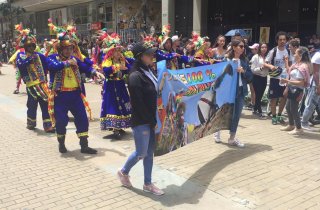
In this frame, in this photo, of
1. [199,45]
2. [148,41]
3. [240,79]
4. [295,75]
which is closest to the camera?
[148,41]

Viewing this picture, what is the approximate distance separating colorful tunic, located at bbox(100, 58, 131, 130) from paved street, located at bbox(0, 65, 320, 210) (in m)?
0.33

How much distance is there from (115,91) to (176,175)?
246cm

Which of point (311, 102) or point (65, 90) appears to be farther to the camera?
point (311, 102)

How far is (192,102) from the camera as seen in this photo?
5.16 m

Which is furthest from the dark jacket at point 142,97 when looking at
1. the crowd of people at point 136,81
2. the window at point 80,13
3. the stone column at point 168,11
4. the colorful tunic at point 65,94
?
the window at point 80,13

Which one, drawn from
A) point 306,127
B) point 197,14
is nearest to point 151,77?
point 306,127

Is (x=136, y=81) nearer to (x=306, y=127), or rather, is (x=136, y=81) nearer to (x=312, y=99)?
(x=312, y=99)

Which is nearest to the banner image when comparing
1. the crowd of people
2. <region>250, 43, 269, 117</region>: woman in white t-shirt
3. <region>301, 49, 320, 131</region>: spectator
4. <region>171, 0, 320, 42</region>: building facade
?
<region>171, 0, 320, 42</region>: building facade

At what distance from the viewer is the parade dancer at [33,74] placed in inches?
297

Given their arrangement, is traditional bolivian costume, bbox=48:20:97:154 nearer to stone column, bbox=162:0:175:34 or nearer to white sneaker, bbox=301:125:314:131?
white sneaker, bbox=301:125:314:131

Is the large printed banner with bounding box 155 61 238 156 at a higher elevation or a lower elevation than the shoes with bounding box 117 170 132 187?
higher

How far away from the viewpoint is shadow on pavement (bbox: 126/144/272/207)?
4.35 metres

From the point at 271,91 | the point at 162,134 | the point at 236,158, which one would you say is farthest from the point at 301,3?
the point at 162,134

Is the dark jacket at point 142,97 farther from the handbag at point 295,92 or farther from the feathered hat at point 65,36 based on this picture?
the handbag at point 295,92
